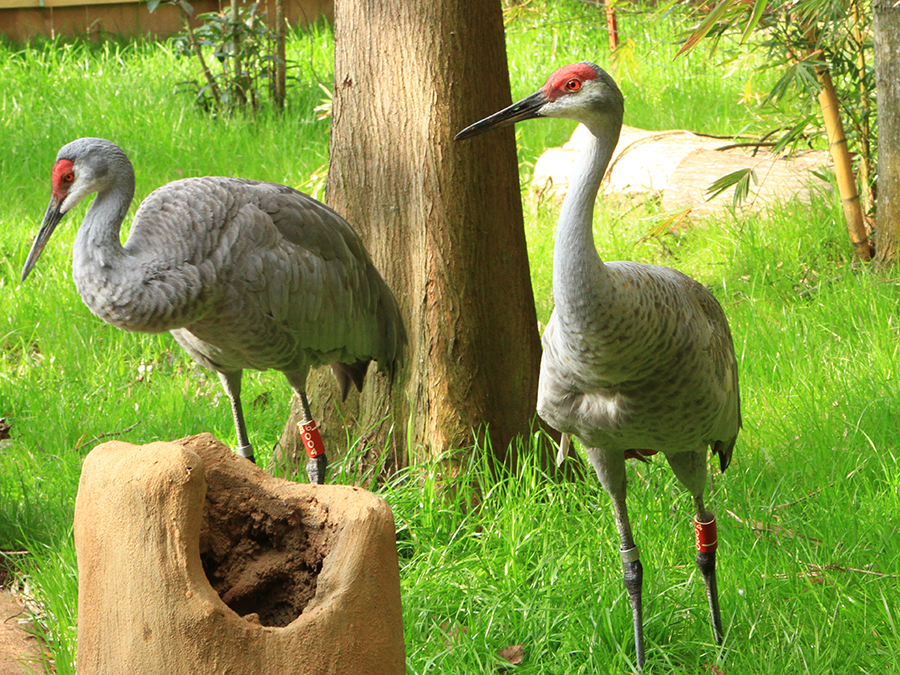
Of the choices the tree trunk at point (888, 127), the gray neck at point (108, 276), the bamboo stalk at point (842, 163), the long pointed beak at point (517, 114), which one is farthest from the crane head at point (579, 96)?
the bamboo stalk at point (842, 163)

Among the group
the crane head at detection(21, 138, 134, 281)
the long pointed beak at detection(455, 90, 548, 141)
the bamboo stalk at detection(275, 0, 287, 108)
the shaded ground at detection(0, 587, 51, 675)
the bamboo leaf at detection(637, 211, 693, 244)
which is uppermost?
the bamboo stalk at detection(275, 0, 287, 108)

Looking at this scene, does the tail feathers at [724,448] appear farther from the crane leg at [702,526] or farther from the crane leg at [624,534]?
the crane leg at [624,534]

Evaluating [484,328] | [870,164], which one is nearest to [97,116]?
[484,328]

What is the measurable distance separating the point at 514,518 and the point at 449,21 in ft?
5.66

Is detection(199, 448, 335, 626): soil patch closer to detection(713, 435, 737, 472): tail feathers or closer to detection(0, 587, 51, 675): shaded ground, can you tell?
detection(0, 587, 51, 675): shaded ground

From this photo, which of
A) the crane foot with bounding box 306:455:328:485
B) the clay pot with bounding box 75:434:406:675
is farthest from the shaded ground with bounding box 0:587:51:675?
the clay pot with bounding box 75:434:406:675

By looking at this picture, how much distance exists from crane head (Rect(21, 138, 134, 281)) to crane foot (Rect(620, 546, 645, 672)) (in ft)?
6.81

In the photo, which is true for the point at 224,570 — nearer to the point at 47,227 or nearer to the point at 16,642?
the point at 16,642

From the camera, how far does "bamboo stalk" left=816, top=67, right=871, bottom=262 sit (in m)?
4.81

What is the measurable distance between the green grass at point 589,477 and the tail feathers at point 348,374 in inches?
16.4

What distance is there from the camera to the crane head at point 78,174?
3.13 meters

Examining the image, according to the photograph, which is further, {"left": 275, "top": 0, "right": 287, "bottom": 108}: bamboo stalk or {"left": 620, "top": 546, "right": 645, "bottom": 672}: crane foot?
{"left": 275, "top": 0, "right": 287, "bottom": 108}: bamboo stalk

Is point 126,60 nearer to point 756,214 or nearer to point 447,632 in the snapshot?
point 756,214

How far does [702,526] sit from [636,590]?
0.93ft
